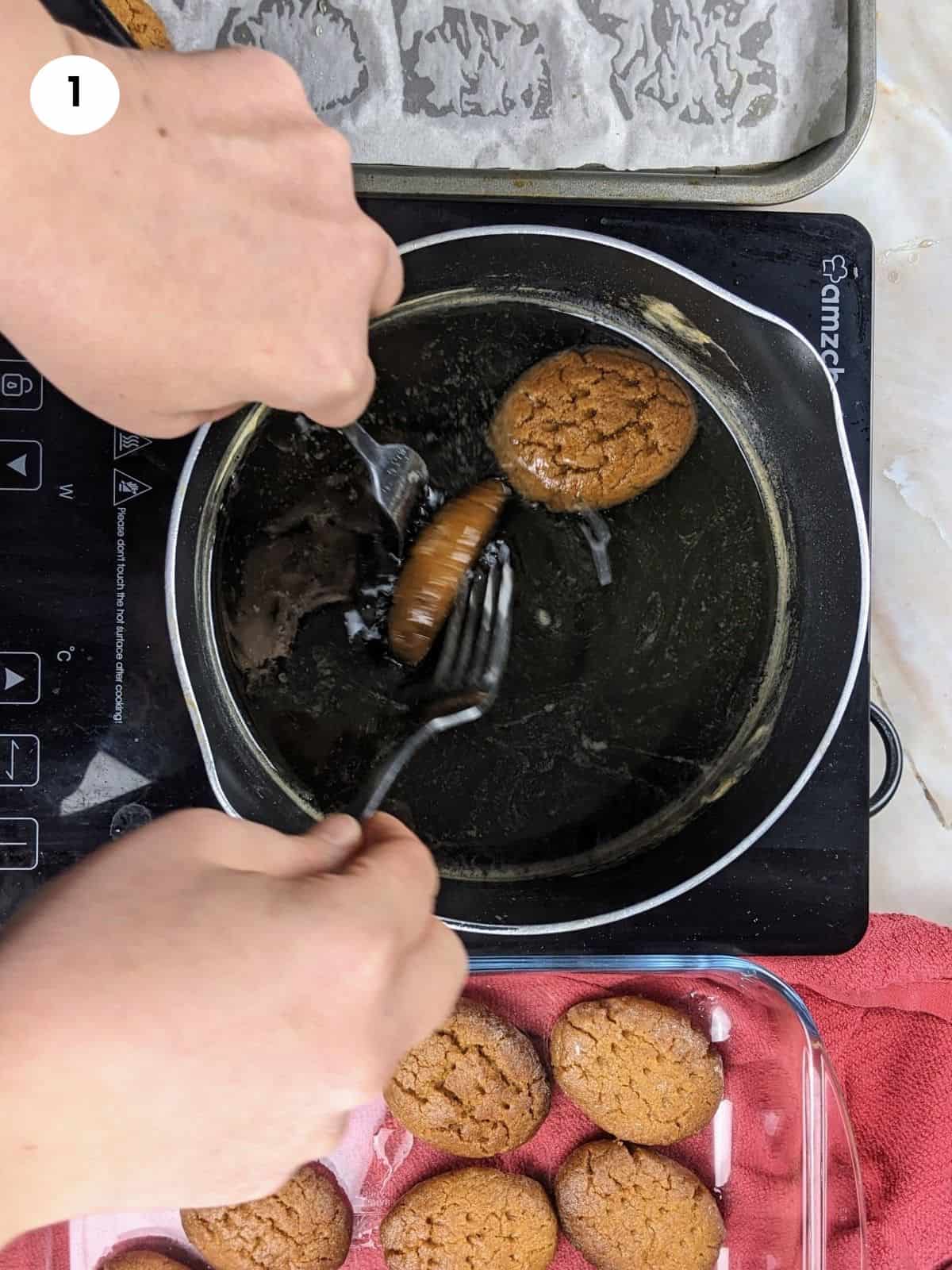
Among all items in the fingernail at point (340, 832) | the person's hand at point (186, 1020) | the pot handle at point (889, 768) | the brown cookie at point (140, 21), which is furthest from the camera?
the pot handle at point (889, 768)

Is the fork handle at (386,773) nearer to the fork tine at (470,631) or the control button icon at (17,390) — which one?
the fork tine at (470,631)

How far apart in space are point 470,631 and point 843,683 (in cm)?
29

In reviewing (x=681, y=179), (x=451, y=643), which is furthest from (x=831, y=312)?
(x=451, y=643)

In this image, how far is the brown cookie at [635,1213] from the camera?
783 mm

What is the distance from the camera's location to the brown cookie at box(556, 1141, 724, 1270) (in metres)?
0.78

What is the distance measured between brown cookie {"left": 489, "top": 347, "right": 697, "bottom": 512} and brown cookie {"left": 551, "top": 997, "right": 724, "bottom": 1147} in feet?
1.41

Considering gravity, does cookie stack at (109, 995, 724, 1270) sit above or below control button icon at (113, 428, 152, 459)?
below

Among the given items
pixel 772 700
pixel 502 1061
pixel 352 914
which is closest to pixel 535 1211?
pixel 502 1061

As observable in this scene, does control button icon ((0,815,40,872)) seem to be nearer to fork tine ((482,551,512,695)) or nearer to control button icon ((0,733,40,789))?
control button icon ((0,733,40,789))

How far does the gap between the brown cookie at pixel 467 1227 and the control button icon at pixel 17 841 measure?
1.42 ft

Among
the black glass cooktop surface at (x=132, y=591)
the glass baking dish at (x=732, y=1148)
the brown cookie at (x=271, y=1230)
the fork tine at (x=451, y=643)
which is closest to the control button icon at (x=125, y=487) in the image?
the black glass cooktop surface at (x=132, y=591)

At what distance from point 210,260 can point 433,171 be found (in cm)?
41

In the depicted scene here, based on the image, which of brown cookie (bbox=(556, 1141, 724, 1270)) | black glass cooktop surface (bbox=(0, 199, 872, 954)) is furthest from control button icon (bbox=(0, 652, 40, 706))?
brown cookie (bbox=(556, 1141, 724, 1270))

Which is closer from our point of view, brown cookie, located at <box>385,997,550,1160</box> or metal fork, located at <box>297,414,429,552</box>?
metal fork, located at <box>297,414,429,552</box>
